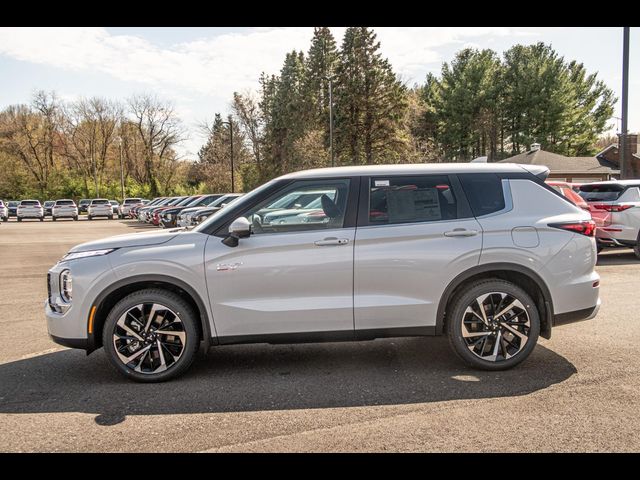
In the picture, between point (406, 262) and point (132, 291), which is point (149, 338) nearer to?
point (132, 291)

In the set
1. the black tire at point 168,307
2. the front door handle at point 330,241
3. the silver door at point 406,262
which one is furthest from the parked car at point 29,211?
the silver door at point 406,262

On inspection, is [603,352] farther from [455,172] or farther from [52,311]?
[52,311]

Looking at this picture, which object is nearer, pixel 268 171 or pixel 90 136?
pixel 268 171

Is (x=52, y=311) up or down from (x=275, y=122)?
down

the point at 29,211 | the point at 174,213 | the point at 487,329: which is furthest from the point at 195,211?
the point at 29,211

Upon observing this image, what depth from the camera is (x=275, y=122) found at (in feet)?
228

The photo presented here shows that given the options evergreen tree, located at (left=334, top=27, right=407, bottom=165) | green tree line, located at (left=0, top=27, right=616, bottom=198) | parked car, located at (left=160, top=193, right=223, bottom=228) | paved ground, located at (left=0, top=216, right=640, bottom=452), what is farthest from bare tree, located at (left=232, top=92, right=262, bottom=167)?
paved ground, located at (left=0, top=216, right=640, bottom=452)

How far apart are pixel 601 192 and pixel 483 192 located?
8930mm

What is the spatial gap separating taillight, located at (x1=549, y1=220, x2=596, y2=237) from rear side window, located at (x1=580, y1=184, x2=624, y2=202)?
8245 millimetres

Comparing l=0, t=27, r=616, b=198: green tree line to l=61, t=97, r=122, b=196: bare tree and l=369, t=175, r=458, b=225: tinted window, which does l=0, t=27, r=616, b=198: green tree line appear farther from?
l=369, t=175, r=458, b=225: tinted window
